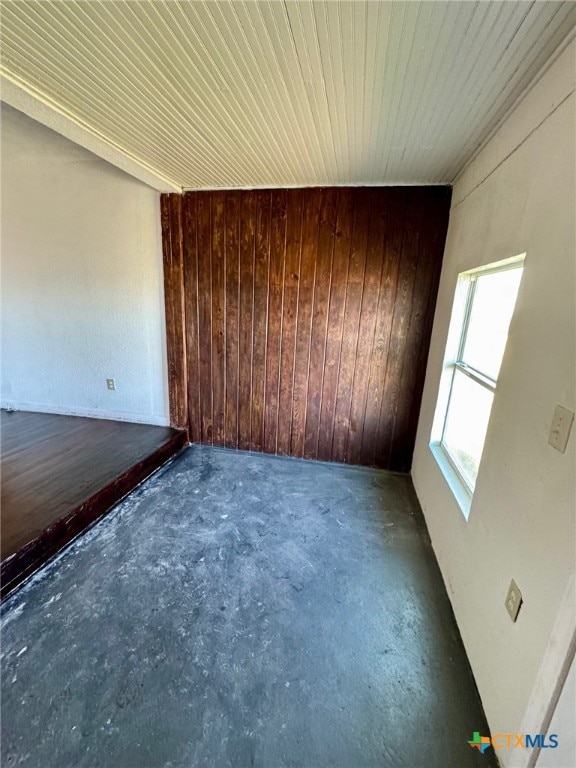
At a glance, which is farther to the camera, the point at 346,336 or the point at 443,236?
the point at 346,336

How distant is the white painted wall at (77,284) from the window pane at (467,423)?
2.55 meters

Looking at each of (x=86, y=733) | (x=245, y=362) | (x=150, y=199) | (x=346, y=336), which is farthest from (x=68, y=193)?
(x=86, y=733)

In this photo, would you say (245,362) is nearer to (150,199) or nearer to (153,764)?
(150,199)

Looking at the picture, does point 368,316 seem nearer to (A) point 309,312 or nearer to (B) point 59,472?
(A) point 309,312

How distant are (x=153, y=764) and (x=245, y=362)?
2.36 m

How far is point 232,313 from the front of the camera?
111 inches

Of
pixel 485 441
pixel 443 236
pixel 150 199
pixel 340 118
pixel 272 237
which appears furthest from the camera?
pixel 150 199

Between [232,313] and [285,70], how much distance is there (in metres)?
1.74

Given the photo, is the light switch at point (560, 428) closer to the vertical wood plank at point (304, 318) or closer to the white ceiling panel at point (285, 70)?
the white ceiling panel at point (285, 70)

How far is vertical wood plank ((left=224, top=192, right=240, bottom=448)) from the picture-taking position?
266 centimetres

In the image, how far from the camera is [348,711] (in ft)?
3.72

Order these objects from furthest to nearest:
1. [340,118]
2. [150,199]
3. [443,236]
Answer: [150,199] < [443,236] < [340,118]

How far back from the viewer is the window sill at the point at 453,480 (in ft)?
5.15

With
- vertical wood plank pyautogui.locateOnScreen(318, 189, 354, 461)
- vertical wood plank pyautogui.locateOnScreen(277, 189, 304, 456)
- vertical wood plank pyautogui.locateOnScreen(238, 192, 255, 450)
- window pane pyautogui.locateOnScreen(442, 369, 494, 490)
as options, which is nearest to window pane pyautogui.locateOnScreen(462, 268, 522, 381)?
window pane pyautogui.locateOnScreen(442, 369, 494, 490)
